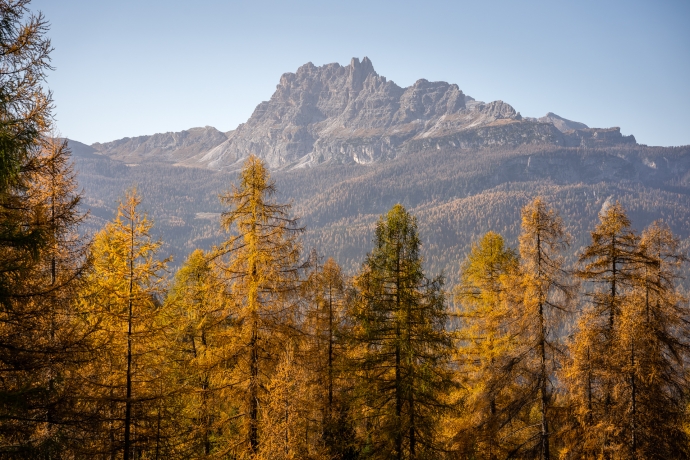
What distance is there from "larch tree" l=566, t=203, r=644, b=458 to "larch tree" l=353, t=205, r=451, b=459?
4583mm

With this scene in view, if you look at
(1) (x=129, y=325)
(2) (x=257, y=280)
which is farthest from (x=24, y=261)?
(2) (x=257, y=280)

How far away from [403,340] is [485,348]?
7.71 meters

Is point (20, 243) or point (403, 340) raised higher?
point (20, 243)

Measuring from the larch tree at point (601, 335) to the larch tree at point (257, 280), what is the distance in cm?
973

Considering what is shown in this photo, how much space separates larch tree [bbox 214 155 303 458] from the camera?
47.5ft

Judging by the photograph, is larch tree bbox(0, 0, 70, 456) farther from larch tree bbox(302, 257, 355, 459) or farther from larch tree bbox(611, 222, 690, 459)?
larch tree bbox(611, 222, 690, 459)

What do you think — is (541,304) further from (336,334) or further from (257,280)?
(257,280)

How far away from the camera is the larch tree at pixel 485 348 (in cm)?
1816

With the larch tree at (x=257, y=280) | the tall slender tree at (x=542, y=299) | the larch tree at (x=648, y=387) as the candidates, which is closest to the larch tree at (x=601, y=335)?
the larch tree at (x=648, y=387)

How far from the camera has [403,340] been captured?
1520 centimetres

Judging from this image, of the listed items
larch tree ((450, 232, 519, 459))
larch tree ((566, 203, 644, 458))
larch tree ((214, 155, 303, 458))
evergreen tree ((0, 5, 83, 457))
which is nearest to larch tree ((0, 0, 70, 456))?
evergreen tree ((0, 5, 83, 457))

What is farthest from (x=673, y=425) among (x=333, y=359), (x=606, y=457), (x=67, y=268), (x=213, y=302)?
(x=67, y=268)

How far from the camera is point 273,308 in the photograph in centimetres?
1480

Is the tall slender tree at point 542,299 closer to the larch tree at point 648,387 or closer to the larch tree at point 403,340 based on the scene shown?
the larch tree at point 648,387
